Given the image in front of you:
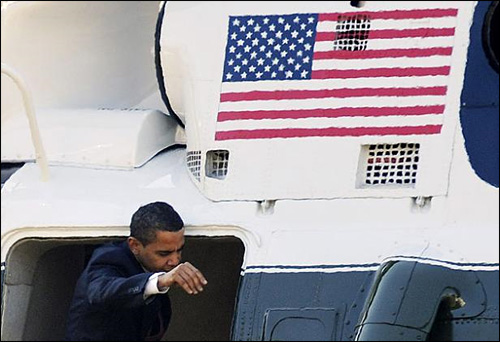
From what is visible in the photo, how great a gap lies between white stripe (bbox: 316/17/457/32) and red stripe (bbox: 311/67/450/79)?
0.11 m

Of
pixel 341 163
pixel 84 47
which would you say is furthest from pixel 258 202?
pixel 84 47

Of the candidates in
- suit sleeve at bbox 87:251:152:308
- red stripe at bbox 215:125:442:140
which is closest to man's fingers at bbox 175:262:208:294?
suit sleeve at bbox 87:251:152:308

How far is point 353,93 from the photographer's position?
120 inches

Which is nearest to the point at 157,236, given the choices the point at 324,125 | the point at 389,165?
the point at 324,125

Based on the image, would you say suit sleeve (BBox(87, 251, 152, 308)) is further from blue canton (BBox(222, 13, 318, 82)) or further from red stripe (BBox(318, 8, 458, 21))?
red stripe (BBox(318, 8, 458, 21))

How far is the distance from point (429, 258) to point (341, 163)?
1.15 feet

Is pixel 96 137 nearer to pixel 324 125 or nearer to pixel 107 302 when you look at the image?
pixel 107 302

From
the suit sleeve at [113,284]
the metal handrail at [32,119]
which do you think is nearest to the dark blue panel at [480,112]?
the suit sleeve at [113,284]

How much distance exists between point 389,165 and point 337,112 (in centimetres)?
21

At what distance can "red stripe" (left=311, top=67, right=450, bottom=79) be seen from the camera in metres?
3.02

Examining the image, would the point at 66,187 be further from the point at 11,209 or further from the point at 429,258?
the point at 429,258

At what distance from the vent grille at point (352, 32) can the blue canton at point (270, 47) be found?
0.22 ft

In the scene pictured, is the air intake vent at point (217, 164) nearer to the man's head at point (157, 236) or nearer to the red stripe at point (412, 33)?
the man's head at point (157, 236)

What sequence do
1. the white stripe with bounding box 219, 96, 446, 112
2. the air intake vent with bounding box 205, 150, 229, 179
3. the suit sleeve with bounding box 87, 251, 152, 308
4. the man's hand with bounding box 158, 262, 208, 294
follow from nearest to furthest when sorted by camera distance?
the man's hand with bounding box 158, 262, 208, 294
the suit sleeve with bounding box 87, 251, 152, 308
the white stripe with bounding box 219, 96, 446, 112
the air intake vent with bounding box 205, 150, 229, 179
